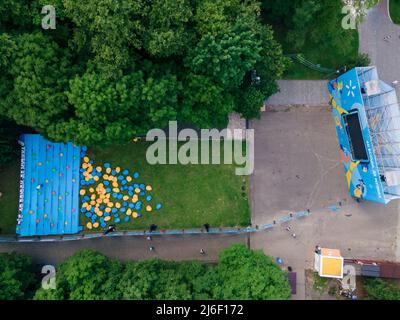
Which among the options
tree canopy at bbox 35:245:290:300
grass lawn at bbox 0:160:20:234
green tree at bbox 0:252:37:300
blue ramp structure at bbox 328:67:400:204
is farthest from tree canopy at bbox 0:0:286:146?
green tree at bbox 0:252:37:300

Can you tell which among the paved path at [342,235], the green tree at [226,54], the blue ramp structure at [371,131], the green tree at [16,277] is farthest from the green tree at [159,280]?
the blue ramp structure at [371,131]

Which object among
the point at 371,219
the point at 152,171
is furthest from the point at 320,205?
the point at 152,171

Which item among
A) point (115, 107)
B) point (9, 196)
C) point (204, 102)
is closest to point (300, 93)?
point (204, 102)

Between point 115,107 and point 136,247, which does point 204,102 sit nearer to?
point 115,107

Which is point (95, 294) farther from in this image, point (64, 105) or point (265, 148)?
point (265, 148)

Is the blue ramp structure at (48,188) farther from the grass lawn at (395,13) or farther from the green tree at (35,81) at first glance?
the grass lawn at (395,13)
